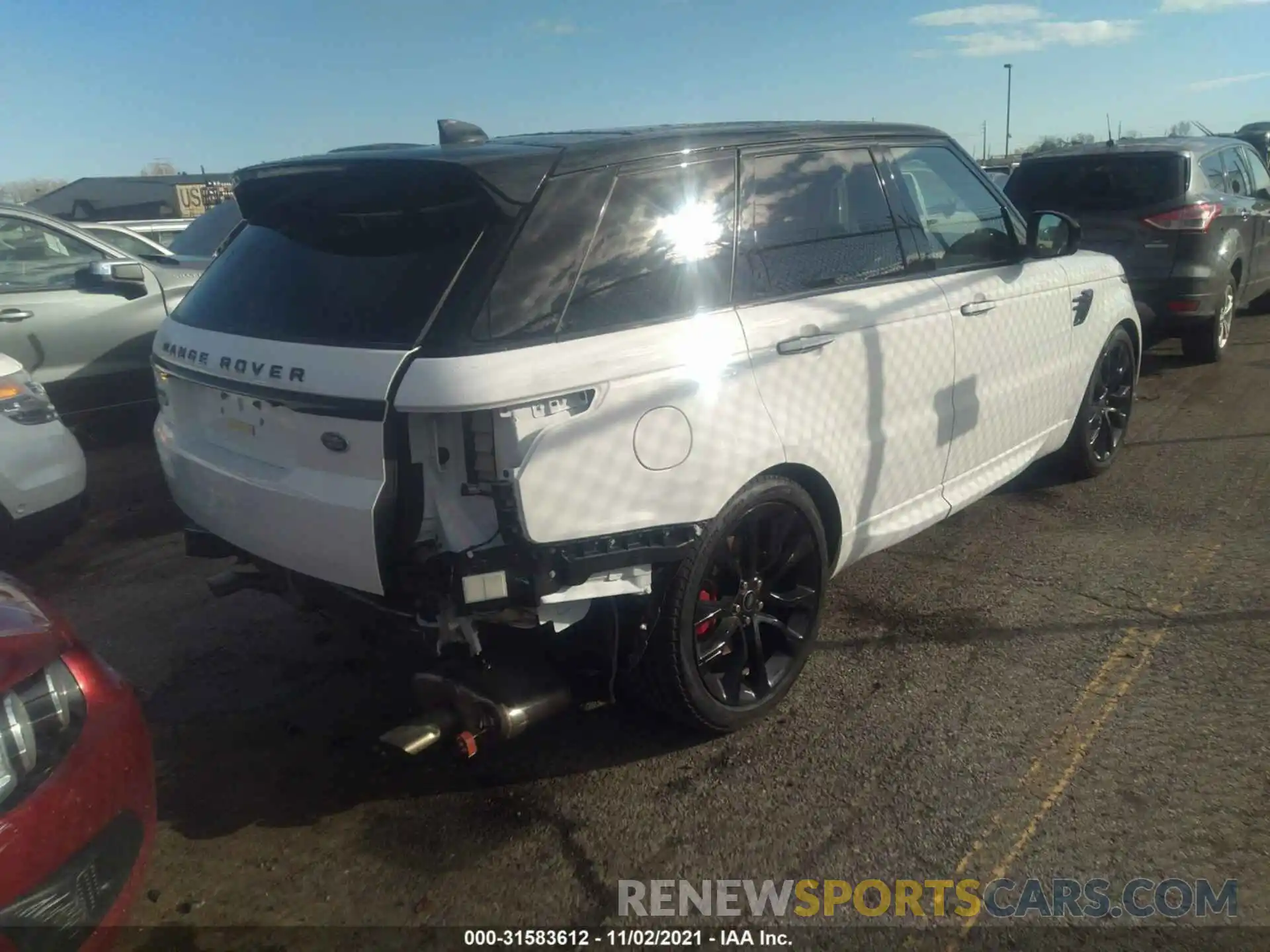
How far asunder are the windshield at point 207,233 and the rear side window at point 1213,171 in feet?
27.8

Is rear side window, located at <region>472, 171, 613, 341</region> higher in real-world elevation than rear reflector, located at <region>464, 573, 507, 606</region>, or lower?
higher

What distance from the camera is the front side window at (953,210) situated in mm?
4074

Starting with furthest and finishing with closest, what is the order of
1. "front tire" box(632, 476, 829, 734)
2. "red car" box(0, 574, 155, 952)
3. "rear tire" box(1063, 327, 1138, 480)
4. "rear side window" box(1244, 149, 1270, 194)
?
"rear side window" box(1244, 149, 1270, 194), "rear tire" box(1063, 327, 1138, 480), "front tire" box(632, 476, 829, 734), "red car" box(0, 574, 155, 952)

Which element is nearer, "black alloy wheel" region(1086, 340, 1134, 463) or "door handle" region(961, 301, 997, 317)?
"door handle" region(961, 301, 997, 317)

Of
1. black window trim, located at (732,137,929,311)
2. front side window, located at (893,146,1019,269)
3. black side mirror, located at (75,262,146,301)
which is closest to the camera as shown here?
black window trim, located at (732,137,929,311)

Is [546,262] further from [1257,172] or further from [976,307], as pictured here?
[1257,172]

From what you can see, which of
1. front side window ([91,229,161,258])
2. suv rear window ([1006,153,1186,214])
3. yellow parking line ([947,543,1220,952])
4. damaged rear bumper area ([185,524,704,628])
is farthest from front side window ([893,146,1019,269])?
front side window ([91,229,161,258])

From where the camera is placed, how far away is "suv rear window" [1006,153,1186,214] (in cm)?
793

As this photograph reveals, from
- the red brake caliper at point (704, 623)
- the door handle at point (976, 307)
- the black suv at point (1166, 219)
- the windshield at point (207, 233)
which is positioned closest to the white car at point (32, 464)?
the red brake caliper at point (704, 623)

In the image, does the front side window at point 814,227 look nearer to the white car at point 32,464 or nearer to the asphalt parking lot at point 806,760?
the asphalt parking lot at point 806,760

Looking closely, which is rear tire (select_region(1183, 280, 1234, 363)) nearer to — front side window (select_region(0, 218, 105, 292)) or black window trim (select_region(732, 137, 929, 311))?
black window trim (select_region(732, 137, 929, 311))

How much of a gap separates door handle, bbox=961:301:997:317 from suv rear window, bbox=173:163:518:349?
2108 mm

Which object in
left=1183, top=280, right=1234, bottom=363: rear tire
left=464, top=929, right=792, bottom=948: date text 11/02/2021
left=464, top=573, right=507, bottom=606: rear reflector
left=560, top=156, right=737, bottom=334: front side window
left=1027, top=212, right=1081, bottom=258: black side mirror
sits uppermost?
left=560, top=156, right=737, bottom=334: front side window

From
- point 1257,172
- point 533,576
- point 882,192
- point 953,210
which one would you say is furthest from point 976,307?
point 1257,172
